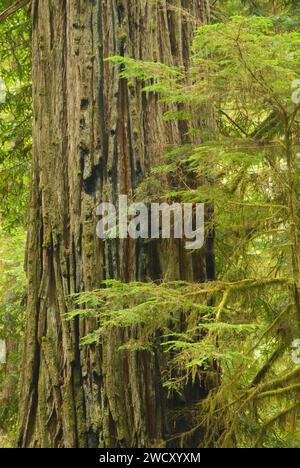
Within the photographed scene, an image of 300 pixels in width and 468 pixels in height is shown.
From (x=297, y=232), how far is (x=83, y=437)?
1733 mm

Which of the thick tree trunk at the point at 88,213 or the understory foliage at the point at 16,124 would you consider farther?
the understory foliage at the point at 16,124

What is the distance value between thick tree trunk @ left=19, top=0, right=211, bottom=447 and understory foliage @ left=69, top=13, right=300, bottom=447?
175 millimetres

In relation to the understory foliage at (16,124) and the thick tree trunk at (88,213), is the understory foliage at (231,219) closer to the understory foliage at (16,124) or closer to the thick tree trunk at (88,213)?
the thick tree trunk at (88,213)

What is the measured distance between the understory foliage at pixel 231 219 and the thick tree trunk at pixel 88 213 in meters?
0.18

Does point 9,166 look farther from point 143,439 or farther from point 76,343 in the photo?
point 143,439

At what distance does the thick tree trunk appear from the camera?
13.3ft

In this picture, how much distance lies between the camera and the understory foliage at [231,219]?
3.44 meters

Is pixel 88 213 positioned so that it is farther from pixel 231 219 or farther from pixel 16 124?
pixel 16 124

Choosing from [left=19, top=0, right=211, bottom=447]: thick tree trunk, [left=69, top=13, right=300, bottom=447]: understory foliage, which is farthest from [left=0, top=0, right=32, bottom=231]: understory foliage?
[left=69, top=13, right=300, bottom=447]: understory foliage

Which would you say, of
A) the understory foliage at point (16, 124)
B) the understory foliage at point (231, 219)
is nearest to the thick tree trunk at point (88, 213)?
the understory foliage at point (231, 219)

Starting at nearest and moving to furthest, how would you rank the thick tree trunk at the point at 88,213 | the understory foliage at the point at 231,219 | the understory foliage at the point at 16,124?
the understory foliage at the point at 231,219
the thick tree trunk at the point at 88,213
the understory foliage at the point at 16,124

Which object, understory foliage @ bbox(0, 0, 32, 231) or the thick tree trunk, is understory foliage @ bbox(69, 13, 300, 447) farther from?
understory foliage @ bbox(0, 0, 32, 231)

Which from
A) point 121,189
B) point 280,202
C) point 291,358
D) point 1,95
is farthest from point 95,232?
point 1,95

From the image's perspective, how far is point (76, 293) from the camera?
3973 millimetres
